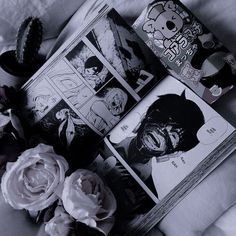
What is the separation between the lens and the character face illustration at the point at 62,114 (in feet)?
2.23

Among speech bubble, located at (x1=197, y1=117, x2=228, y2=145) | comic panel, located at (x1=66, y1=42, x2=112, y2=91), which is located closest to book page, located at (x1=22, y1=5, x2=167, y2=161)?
comic panel, located at (x1=66, y1=42, x2=112, y2=91)

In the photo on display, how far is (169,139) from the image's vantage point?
0.62 m

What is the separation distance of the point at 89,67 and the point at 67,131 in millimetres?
116

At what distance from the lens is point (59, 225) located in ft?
1.97

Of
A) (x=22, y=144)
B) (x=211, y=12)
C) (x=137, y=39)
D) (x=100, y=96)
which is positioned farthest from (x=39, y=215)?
(x=211, y=12)

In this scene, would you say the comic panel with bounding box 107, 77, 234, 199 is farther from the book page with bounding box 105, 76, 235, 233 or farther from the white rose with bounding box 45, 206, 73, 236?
the white rose with bounding box 45, 206, 73, 236

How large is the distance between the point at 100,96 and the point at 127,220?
21cm

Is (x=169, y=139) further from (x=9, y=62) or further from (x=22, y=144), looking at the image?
(x=9, y=62)

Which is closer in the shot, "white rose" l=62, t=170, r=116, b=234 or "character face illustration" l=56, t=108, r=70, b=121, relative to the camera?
"white rose" l=62, t=170, r=116, b=234

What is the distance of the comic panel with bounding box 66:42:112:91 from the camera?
65 cm

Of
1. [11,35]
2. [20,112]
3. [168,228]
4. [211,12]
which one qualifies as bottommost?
[168,228]

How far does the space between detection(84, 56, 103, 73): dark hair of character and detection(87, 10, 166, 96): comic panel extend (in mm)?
15

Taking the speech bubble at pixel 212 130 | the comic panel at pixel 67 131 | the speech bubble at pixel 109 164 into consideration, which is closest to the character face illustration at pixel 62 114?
the comic panel at pixel 67 131

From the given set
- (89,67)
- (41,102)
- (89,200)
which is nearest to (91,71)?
(89,67)
